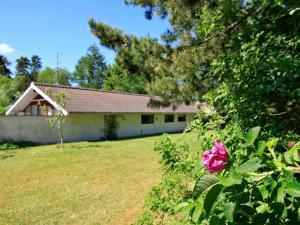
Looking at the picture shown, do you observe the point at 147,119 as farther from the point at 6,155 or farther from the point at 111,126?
the point at 6,155

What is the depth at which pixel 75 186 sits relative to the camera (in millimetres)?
9297

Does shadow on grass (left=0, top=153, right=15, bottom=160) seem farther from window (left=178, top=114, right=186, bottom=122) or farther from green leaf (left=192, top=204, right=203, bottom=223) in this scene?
window (left=178, top=114, right=186, bottom=122)

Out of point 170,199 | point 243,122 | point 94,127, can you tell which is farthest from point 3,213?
point 94,127

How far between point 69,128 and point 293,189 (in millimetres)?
21855

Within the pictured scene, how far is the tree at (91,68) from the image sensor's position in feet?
257

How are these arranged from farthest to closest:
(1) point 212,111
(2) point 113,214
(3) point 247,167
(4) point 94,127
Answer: (4) point 94,127 < (2) point 113,214 < (1) point 212,111 < (3) point 247,167

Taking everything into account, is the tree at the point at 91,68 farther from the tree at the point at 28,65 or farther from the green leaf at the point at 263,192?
the green leaf at the point at 263,192

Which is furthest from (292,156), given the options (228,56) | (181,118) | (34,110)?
(181,118)

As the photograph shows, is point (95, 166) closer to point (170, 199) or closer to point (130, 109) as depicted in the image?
point (170, 199)

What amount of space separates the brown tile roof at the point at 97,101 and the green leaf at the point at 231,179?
749 inches

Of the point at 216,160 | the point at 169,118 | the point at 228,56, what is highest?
the point at 228,56

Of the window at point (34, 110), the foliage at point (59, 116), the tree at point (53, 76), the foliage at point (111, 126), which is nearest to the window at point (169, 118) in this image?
the foliage at point (111, 126)

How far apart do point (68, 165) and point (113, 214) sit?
670 centimetres

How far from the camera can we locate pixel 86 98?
25.4 meters
